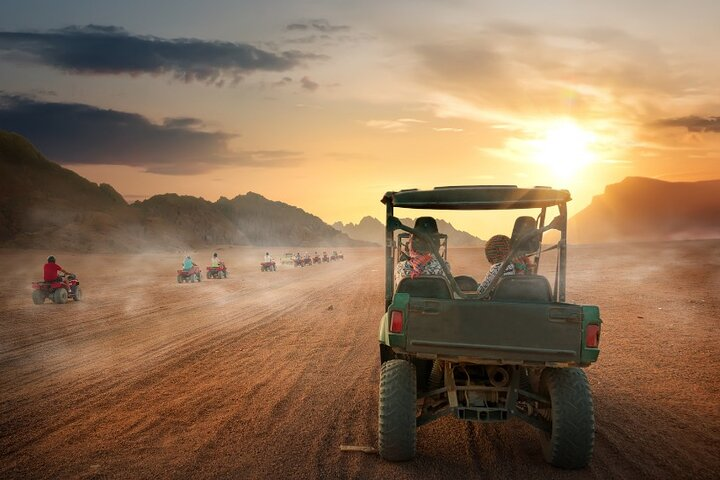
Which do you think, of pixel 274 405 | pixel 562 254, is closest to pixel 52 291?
pixel 274 405

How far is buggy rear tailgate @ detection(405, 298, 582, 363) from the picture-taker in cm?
493

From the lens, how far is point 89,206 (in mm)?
145375

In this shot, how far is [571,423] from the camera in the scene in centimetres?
527

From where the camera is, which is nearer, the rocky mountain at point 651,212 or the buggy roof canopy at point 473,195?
the buggy roof canopy at point 473,195

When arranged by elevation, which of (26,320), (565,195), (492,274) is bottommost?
(26,320)

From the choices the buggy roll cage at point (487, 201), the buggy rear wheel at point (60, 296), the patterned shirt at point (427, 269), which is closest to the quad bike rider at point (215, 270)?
the buggy rear wheel at point (60, 296)

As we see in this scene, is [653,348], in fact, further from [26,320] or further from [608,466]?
[26,320]

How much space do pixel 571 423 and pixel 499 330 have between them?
1199mm

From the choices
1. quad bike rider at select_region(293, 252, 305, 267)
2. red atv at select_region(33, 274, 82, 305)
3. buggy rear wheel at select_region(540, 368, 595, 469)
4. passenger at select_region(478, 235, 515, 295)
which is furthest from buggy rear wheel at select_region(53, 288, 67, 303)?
quad bike rider at select_region(293, 252, 305, 267)

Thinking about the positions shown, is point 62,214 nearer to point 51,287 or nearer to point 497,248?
point 51,287

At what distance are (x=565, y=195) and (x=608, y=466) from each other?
8.69 ft

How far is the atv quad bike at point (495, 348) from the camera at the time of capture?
4949 millimetres

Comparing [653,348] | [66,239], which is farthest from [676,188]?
[653,348]

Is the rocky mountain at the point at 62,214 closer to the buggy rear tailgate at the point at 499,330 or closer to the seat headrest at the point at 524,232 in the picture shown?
the seat headrest at the point at 524,232
